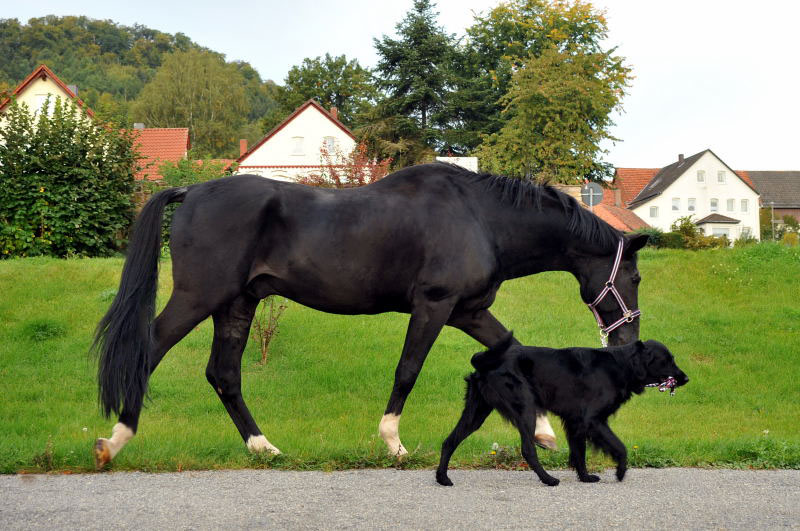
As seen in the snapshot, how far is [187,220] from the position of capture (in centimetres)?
567

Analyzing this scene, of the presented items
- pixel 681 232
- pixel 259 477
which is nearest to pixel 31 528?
pixel 259 477

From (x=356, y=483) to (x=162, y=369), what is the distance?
661 cm

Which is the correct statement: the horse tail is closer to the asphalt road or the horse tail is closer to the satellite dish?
the asphalt road

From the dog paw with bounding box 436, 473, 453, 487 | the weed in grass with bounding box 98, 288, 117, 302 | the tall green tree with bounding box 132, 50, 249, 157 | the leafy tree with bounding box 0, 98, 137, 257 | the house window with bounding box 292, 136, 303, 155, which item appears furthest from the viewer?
the tall green tree with bounding box 132, 50, 249, 157

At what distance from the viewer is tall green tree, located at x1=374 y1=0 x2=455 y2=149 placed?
152 ft

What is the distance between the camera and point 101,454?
5.12m

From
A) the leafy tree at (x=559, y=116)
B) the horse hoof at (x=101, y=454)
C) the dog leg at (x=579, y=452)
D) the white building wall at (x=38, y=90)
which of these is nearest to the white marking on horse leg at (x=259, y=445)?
the horse hoof at (x=101, y=454)

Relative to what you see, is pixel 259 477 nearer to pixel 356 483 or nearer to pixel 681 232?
pixel 356 483

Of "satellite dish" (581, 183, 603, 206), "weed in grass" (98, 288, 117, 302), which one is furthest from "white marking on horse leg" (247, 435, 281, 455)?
"satellite dish" (581, 183, 603, 206)

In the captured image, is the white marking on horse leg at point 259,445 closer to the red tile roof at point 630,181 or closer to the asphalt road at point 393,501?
the asphalt road at point 393,501

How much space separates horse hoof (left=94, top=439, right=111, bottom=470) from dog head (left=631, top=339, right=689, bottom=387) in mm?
3416

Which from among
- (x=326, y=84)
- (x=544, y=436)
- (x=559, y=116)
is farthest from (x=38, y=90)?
(x=544, y=436)

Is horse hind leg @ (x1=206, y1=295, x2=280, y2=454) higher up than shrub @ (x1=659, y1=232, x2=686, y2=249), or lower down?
lower down

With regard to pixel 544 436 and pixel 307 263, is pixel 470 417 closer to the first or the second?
pixel 544 436
